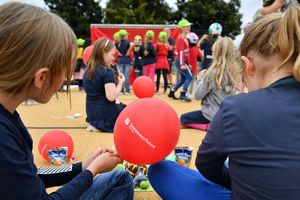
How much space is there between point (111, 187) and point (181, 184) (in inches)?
14.7

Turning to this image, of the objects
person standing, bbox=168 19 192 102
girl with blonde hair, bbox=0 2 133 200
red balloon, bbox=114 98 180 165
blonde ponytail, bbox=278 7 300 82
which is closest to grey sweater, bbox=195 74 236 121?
red balloon, bbox=114 98 180 165

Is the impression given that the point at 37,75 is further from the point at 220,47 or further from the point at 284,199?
the point at 220,47

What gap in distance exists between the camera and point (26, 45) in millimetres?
1212

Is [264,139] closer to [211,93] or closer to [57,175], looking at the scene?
[57,175]

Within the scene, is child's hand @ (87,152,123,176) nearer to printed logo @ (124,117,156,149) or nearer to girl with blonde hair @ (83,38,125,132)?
printed logo @ (124,117,156,149)

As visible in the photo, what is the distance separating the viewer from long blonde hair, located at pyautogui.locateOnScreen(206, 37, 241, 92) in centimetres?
434

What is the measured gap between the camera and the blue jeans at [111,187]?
1689mm

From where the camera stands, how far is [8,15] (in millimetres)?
1218

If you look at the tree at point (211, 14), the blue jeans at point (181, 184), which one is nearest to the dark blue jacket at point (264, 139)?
the blue jeans at point (181, 184)

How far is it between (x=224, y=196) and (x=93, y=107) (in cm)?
306

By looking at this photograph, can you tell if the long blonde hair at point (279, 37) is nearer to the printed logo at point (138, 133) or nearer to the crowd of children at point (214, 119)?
the crowd of children at point (214, 119)

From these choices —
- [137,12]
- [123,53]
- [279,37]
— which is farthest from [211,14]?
[279,37]

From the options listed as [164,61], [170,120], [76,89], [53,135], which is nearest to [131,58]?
[164,61]

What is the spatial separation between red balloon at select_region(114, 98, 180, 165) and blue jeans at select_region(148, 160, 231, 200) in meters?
0.08
